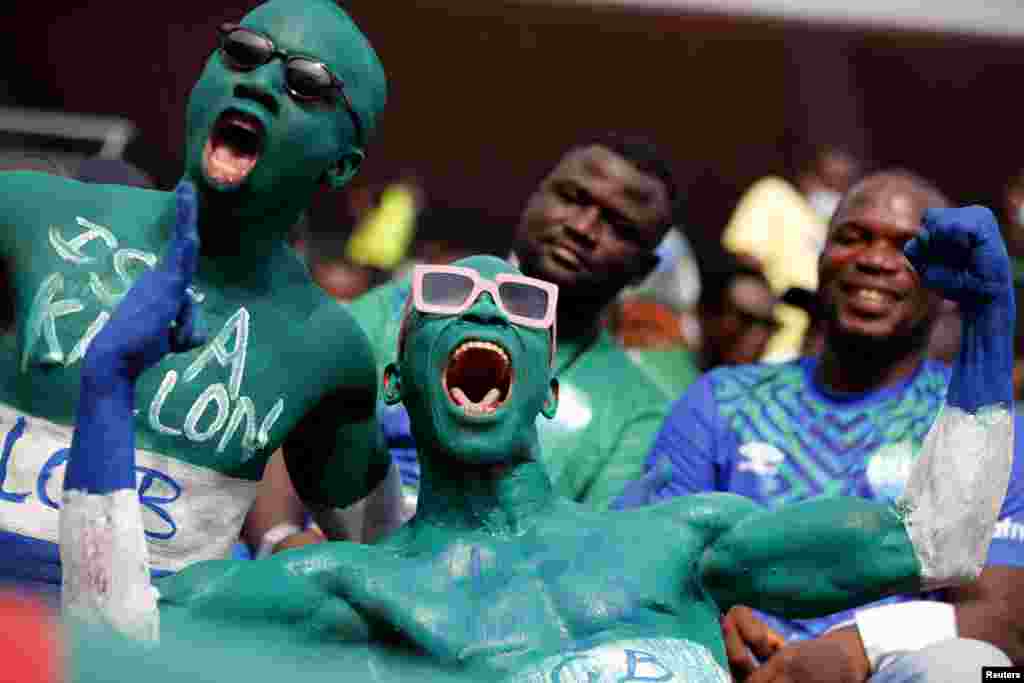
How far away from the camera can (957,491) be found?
109 inches

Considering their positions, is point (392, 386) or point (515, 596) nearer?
point (515, 596)

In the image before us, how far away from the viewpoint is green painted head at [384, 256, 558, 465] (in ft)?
9.44

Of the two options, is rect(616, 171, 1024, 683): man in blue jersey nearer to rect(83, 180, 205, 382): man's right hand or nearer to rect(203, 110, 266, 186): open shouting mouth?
rect(203, 110, 266, 186): open shouting mouth

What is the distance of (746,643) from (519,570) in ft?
3.09

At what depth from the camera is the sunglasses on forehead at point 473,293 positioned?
2.92 meters

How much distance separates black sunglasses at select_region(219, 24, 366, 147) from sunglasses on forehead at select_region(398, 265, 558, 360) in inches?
16.5

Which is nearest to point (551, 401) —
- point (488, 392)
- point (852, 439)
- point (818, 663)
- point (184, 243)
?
point (488, 392)

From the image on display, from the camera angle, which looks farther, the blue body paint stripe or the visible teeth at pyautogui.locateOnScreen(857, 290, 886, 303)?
the visible teeth at pyautogui.locateOnScreen(857, 290, 886, 303)

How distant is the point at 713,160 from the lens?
8867mm

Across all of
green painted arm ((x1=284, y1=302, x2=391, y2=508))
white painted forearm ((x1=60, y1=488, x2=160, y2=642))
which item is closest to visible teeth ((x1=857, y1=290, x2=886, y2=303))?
green painted arm ((x1=284, y1=302, x2=391, y2=508))

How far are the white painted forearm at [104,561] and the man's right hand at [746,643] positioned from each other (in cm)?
143

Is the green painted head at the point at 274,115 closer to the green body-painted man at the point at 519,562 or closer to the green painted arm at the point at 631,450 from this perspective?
the green body-painted man at the point at 519,562

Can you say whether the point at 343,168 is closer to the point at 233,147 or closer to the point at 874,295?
the point at 233,147

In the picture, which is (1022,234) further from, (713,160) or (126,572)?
(126,572)
